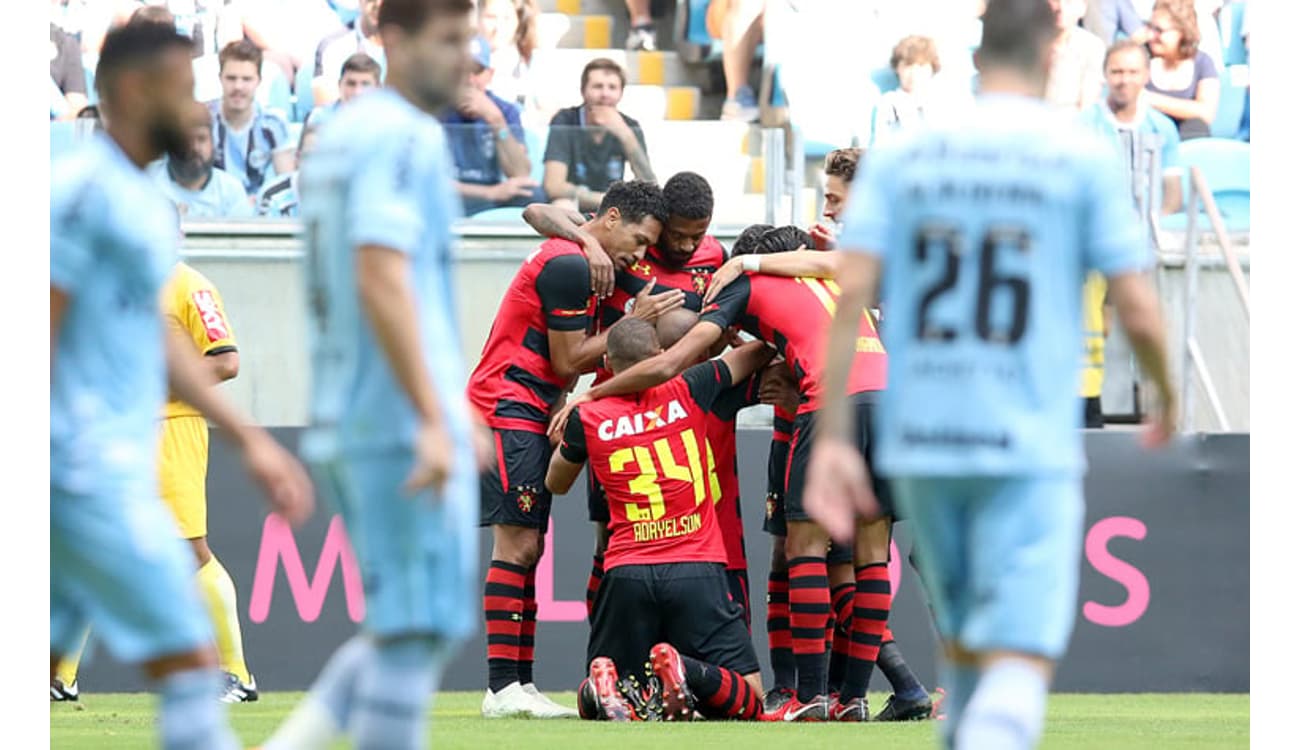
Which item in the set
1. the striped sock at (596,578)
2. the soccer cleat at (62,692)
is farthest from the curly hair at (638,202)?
the soccer cleat at (62,692)

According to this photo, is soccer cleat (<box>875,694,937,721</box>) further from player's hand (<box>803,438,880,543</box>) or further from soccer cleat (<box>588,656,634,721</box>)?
player's hand (<box>803,438,880,543</box>)

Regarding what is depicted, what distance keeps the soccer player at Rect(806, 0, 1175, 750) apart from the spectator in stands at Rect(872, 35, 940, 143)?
8.73m

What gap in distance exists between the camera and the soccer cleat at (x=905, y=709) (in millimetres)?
8672

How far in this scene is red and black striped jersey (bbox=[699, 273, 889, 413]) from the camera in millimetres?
8477

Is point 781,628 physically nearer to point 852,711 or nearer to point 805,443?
point 852,711

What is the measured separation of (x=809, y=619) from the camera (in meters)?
8.43

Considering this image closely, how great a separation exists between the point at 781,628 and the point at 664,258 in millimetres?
1715

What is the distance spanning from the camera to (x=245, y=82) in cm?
1232

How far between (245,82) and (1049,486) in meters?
8.89

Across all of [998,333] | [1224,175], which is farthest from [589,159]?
[998,333]

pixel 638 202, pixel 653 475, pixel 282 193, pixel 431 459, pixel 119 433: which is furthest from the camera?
pixel 282 193

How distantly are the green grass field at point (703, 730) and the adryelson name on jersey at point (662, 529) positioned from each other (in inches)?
30.6
